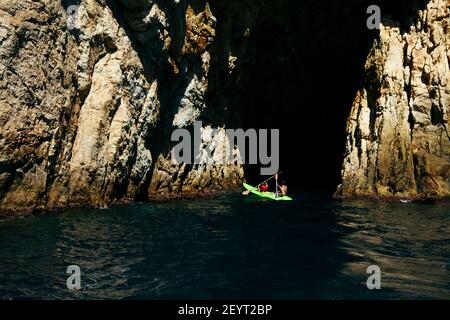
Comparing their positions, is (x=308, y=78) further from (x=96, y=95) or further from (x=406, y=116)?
(x=96, y=95)

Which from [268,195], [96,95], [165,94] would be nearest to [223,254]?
[96,95]

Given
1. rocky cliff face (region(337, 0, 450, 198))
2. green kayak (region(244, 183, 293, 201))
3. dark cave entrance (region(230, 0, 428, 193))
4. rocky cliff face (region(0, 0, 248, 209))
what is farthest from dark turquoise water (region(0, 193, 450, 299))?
dark cave entrance (region(230, 0, 428, 193))

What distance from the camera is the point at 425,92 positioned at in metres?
31.5

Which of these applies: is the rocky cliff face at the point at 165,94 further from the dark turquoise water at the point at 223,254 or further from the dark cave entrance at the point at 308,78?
the dark turquoise water at the point at 223,254

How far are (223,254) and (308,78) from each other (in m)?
32.5

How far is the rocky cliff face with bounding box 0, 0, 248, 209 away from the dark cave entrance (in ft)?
36.9

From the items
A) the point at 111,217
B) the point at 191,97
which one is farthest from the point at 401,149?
the point at 111,217

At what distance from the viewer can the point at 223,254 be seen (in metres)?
14.7

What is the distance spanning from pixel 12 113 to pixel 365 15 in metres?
28.8

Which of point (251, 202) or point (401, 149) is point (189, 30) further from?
point (401, 149)

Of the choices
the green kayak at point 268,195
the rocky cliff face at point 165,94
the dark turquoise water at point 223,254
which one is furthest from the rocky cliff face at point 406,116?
the dark turquoise water at point 223,254

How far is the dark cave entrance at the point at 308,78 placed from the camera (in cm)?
3828

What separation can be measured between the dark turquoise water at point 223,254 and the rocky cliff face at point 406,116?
7667mm

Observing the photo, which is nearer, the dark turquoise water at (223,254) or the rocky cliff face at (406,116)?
the dark turquoise water at (223,254)
